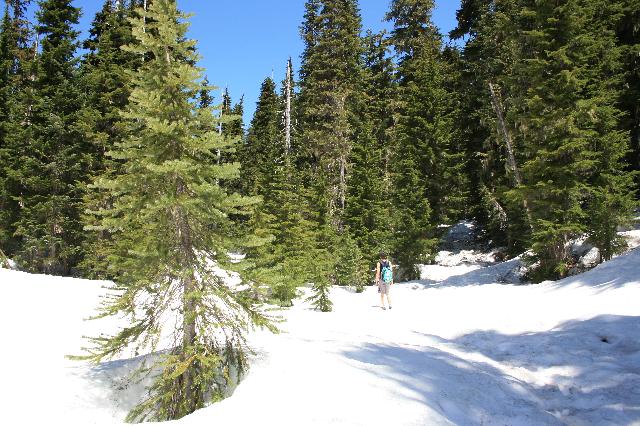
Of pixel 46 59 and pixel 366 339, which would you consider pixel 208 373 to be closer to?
pixel 366 339

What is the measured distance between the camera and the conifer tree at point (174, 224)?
6219mm

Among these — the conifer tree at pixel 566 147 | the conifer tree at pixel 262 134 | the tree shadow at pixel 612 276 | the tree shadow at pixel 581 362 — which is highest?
the conifer tree at pixel 262 134

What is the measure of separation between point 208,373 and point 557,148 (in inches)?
599

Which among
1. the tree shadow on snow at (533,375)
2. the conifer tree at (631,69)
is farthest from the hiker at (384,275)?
the conifer tree at (631,69)

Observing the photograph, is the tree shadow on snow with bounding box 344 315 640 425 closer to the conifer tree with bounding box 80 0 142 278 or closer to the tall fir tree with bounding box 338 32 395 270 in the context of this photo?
the tall fir tree with bounding box 338 32 395 270

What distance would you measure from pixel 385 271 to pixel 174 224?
10.1 m

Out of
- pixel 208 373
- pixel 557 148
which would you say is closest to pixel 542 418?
pixel 208 373

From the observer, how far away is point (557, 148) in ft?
51.7

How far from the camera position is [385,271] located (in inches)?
602

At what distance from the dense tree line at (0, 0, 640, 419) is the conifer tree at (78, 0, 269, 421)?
0.04 meters

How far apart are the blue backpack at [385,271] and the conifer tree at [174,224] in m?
9.05

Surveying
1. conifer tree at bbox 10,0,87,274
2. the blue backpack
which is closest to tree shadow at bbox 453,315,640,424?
the blue backpack

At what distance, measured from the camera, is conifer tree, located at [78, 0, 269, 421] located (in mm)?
6219

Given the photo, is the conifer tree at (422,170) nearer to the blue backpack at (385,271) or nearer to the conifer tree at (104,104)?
the blue backpack at (385,271)
